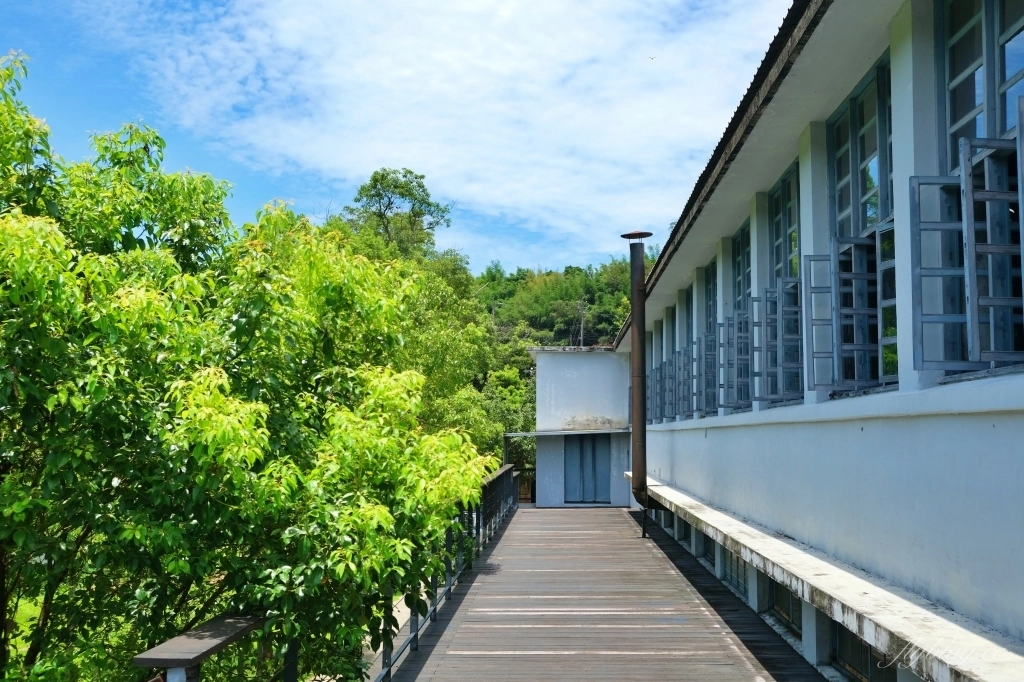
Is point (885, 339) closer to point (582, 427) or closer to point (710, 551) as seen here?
point (710, 551)

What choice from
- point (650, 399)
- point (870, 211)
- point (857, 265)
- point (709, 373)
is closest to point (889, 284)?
point (857, 265)

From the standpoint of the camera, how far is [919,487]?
5.16m

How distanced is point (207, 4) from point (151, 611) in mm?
6141

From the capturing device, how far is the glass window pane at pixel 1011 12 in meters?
4.69

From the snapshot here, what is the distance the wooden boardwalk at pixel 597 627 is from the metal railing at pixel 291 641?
20cm

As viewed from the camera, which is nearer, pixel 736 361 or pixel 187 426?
pixel 187 426

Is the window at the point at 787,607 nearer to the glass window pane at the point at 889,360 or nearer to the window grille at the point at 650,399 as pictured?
the glass window pane at the point at 889,360

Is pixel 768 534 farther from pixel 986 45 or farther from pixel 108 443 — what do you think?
pixel 108 443

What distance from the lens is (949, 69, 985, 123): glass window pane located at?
5.15 m

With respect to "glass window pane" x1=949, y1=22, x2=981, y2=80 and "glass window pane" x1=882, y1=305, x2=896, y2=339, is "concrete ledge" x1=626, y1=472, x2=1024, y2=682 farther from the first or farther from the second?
"glass window pane" x1=949, y1=22, x2=981, y2=80

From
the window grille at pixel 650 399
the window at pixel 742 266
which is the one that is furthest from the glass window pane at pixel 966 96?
the window grille at pixel 650 399

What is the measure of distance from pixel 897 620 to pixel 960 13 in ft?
10.6

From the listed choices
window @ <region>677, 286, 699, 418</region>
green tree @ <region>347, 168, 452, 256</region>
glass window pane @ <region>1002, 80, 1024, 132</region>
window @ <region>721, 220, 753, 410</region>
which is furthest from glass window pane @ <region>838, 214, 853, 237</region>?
green tree @ <region>347, 168, 452, 256</region>

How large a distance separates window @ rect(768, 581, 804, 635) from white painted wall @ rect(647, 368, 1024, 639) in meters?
0.78
